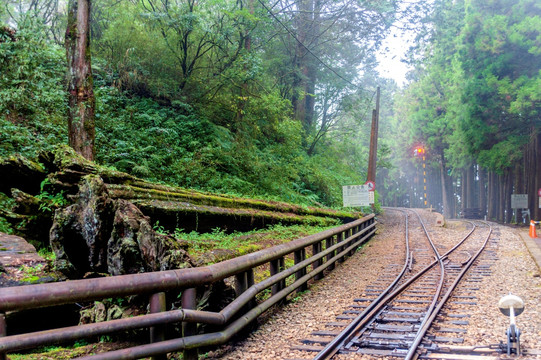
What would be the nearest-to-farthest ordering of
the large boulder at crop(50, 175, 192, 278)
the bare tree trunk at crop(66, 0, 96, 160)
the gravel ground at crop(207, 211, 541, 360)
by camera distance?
the gravel ground at crop(207, 211, 541, 360) < the large boulder at crop(50, 175, 192, 278) < the bare tree trunk at crop(66, 0, 96, 160)

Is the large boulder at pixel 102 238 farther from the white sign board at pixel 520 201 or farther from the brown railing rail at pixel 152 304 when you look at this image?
the white sign board at pixel 520 201

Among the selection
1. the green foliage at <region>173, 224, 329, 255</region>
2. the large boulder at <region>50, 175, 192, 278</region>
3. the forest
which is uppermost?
the forest

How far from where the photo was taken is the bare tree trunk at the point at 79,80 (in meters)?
10.4

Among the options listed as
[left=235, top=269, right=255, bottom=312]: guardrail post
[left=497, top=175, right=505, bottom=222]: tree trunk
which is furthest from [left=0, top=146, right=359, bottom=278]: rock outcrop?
[left=497, top=175, right=505, bottom=222]: tree trunk

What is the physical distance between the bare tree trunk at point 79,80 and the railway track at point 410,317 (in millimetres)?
7753

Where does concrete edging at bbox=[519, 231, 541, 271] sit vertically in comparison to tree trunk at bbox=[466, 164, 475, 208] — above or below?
below

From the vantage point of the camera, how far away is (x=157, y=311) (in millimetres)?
3791

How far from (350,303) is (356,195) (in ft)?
41.8

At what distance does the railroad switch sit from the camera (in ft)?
14.7

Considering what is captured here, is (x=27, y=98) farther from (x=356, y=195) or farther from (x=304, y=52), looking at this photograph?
(x=304, y=52)

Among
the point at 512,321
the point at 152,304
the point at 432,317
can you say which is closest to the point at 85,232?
the point at 152,304

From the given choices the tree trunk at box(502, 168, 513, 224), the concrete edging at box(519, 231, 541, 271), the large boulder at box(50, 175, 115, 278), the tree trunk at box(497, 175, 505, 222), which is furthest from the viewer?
the tree trunk at box(497, 175, 505, 222)

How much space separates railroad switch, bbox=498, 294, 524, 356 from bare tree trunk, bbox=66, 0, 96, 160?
9452 millimetres

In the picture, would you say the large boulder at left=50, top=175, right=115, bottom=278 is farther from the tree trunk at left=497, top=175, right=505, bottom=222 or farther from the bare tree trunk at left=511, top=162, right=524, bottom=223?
the tree trunk at left=497, top=175, right=505, bottom=222
